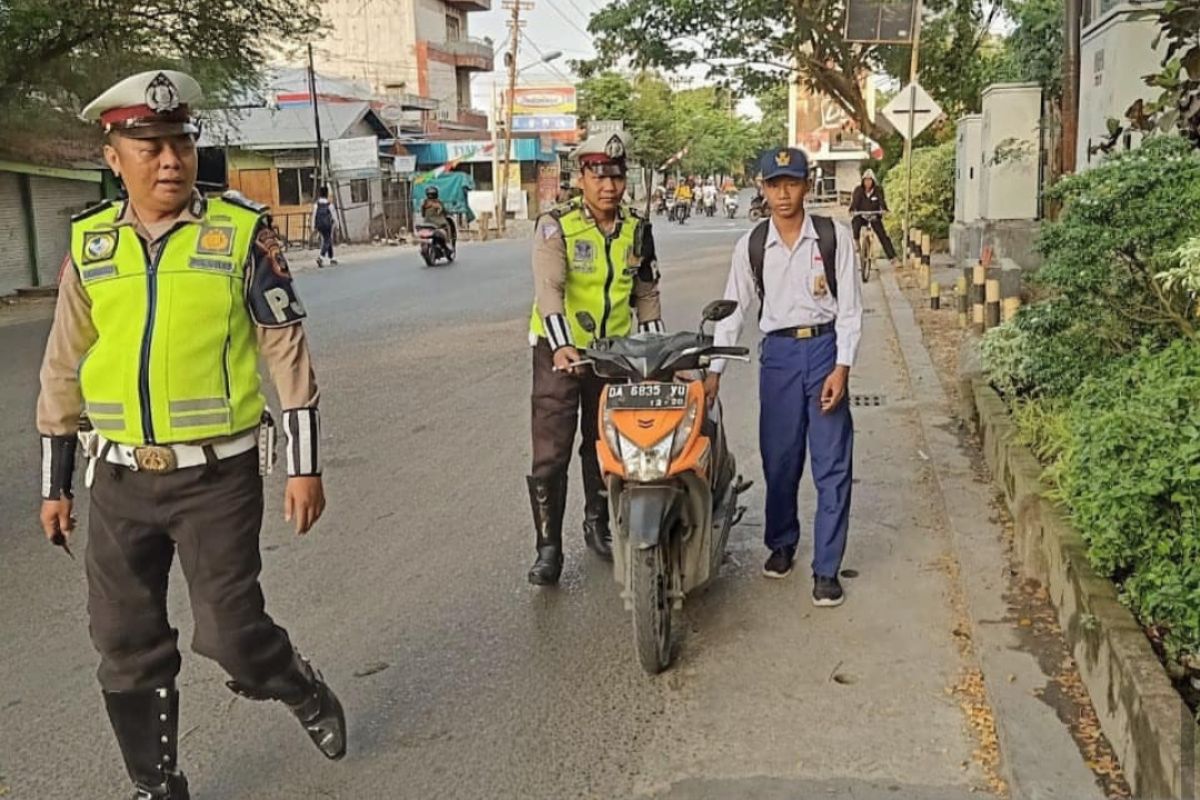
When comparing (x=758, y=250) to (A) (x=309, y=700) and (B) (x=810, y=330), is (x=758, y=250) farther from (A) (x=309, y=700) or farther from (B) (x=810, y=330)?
(A) (x=309, y=700)

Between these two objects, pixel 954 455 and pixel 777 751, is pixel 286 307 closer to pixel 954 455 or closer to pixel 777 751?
pixel 777 751

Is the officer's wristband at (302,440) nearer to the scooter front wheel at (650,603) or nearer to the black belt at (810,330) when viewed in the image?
the scooter front wheel at (650,603)

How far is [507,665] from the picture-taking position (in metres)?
4.48

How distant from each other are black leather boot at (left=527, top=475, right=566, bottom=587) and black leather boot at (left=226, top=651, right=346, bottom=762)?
165cm

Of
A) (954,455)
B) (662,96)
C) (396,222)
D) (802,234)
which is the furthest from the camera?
(662,96)

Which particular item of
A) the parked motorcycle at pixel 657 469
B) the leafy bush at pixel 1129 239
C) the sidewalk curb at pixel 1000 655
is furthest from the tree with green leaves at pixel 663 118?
the parked motorcycle at pixel 657 469

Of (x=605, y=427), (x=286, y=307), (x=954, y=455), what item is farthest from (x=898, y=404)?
(x=286, y=307)

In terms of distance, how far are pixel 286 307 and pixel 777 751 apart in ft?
6.42

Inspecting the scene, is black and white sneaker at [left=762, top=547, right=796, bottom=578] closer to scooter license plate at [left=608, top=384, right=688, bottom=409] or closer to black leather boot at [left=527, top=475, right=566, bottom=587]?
black leather boot at [left=527, top=475, right=566, bottom=587]

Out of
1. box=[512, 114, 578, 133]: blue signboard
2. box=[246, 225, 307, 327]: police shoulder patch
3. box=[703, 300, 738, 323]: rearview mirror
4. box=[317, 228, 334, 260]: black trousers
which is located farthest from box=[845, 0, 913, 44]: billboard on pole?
box=[512, 114, 578, 133]: blue signboard

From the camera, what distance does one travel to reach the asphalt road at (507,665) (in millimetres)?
3678

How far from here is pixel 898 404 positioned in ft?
29.8

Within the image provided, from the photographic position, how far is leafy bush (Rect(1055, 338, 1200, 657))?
356 cm

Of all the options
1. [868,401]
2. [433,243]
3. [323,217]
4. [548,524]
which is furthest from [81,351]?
[323,217]
